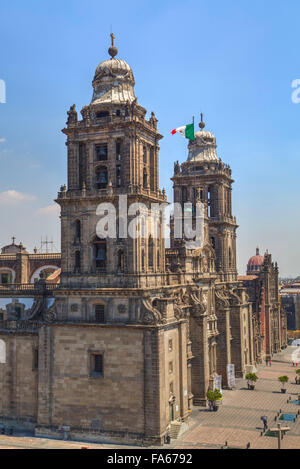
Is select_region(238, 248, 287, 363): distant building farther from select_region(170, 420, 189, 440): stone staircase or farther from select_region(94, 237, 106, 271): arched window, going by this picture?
select_region(94, 237, 106, 271): arched window

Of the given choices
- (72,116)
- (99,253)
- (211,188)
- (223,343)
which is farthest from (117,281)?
(211,188)

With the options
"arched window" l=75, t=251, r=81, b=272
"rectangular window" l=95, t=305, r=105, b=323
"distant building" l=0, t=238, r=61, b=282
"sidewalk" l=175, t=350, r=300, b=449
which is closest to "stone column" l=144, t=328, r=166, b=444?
"sidewalk" l=175, t=350, r=300, b=449

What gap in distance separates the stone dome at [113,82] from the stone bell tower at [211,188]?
32712 millimetres

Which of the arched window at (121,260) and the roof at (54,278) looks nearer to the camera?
the arched window at (121,260)

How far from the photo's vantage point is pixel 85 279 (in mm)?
52750

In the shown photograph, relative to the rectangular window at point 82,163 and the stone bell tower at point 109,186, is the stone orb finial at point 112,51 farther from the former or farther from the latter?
the rectangular window at point 82,163

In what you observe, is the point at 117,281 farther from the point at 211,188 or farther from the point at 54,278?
the point at 211,188

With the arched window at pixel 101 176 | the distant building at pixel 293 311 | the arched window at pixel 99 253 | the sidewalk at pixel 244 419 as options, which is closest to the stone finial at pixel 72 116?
the arched window at pixel 101 176

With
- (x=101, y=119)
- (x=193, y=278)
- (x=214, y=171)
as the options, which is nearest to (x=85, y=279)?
(x=101, y=119)

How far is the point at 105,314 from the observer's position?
5119 centimetres

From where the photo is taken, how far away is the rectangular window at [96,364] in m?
50.8

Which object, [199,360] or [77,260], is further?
[199,360]

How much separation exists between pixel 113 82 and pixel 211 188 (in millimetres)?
35992

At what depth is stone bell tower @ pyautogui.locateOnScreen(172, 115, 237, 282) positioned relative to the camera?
8688 centimetres
